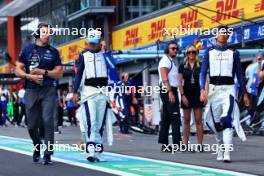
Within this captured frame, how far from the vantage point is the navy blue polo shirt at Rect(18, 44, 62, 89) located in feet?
32.1

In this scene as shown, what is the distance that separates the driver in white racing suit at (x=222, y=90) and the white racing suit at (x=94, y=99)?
1.45 meters

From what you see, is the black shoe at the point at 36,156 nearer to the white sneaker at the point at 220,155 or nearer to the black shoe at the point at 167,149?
the white sneaker at the point at 220,155

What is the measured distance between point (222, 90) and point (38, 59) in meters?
2.65

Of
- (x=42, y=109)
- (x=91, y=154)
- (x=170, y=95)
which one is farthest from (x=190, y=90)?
(x=42, y=109)

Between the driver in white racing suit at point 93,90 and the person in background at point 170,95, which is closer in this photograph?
the driver in white racing suit at point 93,90

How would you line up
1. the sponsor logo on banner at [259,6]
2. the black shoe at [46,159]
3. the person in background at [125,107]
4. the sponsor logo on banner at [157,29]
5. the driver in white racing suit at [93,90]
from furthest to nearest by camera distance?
the sponsor logo on banner at [157,29] → the sponsor logo on banner at [259,6] → the person in background at [125,107] → the driver in white racing suit at [93,90] → the black shoe at [46,159]

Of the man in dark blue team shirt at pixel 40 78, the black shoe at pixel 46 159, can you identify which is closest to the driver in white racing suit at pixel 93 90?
the man in dark blue team shirt at pixel 40 78

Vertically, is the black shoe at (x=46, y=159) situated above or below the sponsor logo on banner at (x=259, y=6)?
below

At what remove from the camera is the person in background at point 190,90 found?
468 inches

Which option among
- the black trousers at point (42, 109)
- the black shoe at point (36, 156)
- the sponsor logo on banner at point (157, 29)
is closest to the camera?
the black trousers at point (42, 109)

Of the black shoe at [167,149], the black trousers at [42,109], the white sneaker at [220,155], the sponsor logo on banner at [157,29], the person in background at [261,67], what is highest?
the sponsor logo on banner at [157,29]

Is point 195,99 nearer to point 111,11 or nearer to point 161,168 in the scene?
point 161,168

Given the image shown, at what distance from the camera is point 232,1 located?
21.5 m

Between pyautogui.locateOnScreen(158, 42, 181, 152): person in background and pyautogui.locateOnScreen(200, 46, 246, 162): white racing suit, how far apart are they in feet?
4.40
